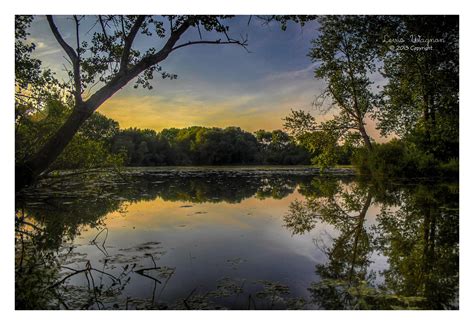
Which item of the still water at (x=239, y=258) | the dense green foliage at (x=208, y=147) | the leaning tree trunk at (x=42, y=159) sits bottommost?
the still water at (x=239, y=258)

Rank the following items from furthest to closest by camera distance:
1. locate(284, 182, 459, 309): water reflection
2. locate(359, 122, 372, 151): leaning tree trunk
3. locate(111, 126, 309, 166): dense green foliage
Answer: locate(359, 122, 372, 151): leaning tree trunk < locate(111, 126, 309, 166): dense green foliage < locate(284, 182, 459, 309): water reflection

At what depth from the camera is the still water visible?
329 centimetres

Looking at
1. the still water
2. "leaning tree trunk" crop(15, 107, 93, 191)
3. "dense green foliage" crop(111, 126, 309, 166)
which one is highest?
"dense green foliage" crop(111, 126, 309, 166)

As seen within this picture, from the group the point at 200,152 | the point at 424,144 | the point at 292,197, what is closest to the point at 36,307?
the point at 292,197

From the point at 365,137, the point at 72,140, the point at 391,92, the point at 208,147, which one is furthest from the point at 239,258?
the point at 208,147

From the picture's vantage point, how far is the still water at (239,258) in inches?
129

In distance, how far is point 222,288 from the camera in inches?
137

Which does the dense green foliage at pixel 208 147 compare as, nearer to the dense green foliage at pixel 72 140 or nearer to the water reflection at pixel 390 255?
the dense green foliage at pixel 72 140

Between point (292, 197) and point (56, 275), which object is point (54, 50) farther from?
point (292, 197)

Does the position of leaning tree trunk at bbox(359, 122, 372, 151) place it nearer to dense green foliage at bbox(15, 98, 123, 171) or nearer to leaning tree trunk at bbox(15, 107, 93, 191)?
dense green foliage at bbox(15, 98, 123, 171)

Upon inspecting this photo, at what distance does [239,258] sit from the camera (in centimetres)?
457

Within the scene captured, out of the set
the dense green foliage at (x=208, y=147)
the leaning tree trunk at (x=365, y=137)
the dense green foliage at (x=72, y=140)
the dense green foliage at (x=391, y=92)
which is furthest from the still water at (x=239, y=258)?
the leaning tree trunk at (x=365, y=137)

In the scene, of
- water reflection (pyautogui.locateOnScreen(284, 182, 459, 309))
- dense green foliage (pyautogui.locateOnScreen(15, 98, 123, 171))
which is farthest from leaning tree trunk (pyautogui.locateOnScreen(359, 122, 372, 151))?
dense green foliage (pyautogui.locateOnScreen(15, 98, 123, 171))

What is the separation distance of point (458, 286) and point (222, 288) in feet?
8.54
